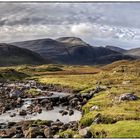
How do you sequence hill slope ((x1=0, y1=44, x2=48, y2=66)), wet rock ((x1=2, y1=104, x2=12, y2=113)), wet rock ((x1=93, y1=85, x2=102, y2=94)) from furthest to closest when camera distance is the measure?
hill slope ((x1=0, y1=44, x2=48, y2=66)), wet rock ((x1=93, y1=85, x2=102, y2=94)), wet rock ((x1=2, y1=104, x2=12, y2=113))

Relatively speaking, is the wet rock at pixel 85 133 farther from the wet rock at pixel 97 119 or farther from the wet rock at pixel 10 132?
the wet rock at pixel 10 132

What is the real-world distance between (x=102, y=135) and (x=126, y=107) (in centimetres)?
730

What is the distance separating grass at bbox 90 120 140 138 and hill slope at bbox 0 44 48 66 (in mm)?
133784

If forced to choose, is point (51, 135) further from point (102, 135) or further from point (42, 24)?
point (42, 24)

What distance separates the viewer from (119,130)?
24.2 meters

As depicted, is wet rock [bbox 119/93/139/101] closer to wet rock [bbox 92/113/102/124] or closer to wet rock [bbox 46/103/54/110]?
wet rock [bbox 92/113/102/124]

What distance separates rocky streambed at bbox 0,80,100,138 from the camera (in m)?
26.4

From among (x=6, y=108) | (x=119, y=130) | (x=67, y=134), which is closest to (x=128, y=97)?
(x=119, y=130)

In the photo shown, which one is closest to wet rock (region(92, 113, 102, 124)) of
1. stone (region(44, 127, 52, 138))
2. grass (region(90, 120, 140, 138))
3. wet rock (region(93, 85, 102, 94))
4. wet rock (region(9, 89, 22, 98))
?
grass (region(90, 120, 140, 138))

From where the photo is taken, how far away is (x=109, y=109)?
3095cm

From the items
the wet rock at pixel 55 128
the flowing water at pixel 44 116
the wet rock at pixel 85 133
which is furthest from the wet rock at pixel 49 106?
the wet rock at pixel 85 133

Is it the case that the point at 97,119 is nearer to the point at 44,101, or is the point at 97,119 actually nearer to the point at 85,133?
the point at 85,133

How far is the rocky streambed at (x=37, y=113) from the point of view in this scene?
2638cm

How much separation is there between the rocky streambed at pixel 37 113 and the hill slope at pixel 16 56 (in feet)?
382
